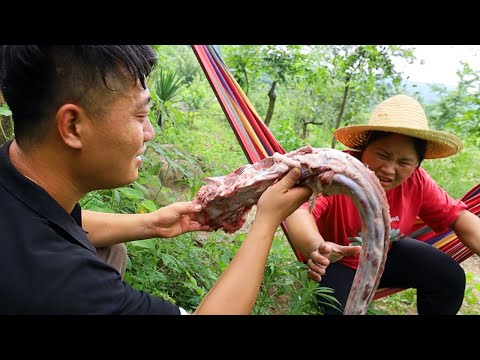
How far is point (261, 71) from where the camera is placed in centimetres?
715

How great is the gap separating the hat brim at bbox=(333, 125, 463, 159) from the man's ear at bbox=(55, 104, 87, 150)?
1423mm

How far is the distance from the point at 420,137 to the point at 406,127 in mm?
123

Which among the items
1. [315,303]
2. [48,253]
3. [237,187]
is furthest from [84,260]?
[315,303]

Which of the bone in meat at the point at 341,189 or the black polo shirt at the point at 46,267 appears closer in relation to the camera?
the black polo shirt at the point at 46,267

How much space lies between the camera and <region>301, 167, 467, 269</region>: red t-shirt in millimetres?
2207

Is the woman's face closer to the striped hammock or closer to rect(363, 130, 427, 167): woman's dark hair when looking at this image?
rect(363, 130, 427, 167): woman's dark hair

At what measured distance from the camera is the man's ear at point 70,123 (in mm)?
1077

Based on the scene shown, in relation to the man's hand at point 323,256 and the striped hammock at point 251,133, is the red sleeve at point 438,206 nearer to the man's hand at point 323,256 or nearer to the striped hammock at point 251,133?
the striped hammock at point 251,133

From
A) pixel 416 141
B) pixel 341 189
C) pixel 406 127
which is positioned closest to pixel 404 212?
pixel 416 141

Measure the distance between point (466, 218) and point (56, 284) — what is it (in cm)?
211

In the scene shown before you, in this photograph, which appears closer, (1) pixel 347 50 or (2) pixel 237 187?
(2) pixel 237 187

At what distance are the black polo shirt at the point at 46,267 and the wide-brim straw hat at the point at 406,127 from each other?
1.42m

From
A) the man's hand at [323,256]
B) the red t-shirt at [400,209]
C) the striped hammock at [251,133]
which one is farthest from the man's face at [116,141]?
the red t-shirt at [400,209]
